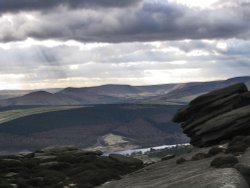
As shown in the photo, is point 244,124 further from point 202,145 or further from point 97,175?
point 97,175

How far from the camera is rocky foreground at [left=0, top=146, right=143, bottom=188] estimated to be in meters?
58.6

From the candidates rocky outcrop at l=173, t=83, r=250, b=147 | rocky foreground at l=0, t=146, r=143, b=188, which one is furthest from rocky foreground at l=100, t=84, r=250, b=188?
→ rocky foreground at l=0, t=146, r=143, b=188

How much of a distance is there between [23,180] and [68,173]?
10668 mm

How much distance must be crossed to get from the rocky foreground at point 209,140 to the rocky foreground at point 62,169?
858cm

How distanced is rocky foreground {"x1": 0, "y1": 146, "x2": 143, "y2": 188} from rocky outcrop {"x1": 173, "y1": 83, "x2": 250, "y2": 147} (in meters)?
13.5

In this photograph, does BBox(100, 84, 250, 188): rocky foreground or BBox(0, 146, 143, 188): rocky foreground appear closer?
BBox(100, 84, 250, 188): rocky foreground

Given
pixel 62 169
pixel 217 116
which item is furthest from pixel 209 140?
pixel 62 169

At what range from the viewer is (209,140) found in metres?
64.0

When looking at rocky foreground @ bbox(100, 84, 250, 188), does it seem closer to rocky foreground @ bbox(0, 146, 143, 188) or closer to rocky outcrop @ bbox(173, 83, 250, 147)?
rocky outcrop @ bbox(173, 83, 250, 147)

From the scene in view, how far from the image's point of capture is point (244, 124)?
60.3m

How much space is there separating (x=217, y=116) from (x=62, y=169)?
90.3 ft

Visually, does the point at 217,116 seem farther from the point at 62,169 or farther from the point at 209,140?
the point at 62,169

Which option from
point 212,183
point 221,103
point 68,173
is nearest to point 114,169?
point 68,173

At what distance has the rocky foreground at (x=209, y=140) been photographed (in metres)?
37.7
